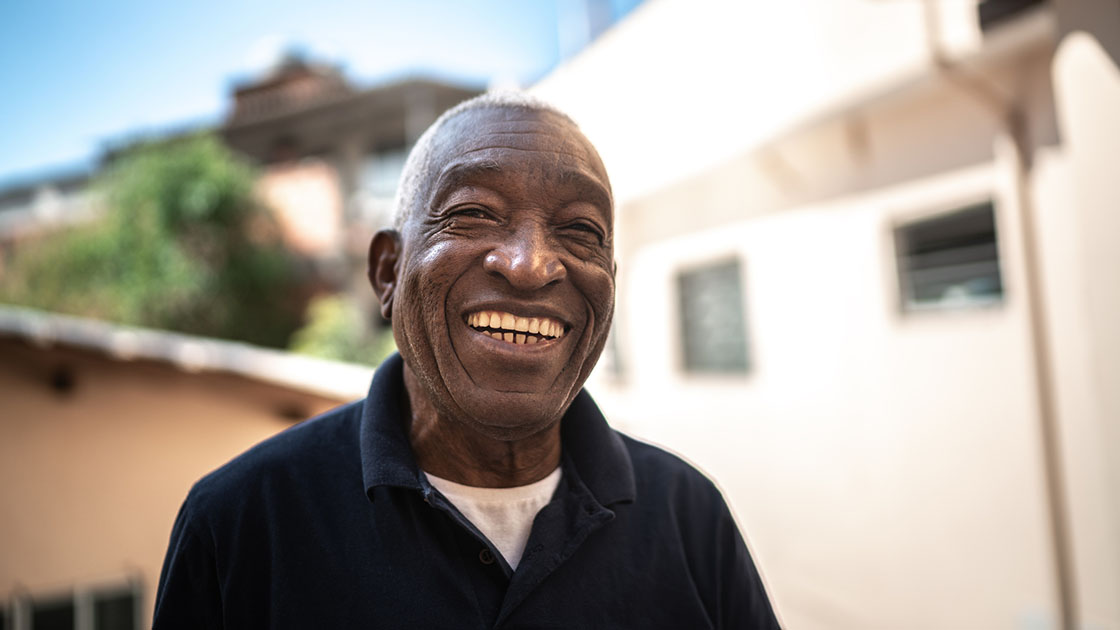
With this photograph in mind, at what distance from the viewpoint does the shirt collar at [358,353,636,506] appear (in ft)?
4.00

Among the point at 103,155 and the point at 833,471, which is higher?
the point at 103,155

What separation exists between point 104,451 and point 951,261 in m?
5.24

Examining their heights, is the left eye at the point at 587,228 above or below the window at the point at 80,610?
above

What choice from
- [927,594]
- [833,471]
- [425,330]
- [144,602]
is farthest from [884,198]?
[144,602]

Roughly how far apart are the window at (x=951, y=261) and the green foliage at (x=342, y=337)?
875 centimetres

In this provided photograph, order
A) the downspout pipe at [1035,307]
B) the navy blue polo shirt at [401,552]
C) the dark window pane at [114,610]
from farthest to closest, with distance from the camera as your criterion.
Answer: the dark window pane at [114,610] < the downspout pipe at [1035,307] < the navy blue polo shirt at [401,552]

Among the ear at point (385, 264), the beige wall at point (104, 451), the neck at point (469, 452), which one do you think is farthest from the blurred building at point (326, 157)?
the neck at point (469, 452)

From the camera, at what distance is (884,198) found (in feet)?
16.3

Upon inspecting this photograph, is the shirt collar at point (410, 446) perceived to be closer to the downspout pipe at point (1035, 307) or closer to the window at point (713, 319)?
the downspout pipe at point (1035, 307)

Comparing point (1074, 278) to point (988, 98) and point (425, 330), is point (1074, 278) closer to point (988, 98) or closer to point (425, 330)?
point (988, 98)

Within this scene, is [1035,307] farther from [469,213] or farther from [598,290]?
[469,213]

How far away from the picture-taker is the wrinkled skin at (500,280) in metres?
1.17

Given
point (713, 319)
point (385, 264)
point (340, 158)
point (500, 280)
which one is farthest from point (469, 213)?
point (340, 158)

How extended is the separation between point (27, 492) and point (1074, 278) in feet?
18.9
